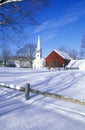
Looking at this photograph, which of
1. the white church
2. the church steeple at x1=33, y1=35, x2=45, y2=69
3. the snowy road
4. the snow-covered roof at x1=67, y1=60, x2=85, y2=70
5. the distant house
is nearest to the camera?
the snowy road

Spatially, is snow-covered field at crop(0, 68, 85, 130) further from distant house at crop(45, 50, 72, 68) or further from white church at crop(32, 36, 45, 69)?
white church at crop(32, 36, 45, 69)

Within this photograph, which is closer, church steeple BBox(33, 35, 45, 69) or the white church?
the white church

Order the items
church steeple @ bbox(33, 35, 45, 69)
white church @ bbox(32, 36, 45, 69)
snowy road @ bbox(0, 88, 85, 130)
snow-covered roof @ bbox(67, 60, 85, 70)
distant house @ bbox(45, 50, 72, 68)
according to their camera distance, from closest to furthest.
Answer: snowy road @ bbox(0, 88, 85, 130), snow-covered roof @ bbox(67, 60, 85, 70), distant house @ bbox(45, 50, 72, 68), white church @ bbox(32, 36, 45, 69), church steeple @ bbox(33, 35, 45, 69)

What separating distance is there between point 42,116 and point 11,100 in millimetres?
3283

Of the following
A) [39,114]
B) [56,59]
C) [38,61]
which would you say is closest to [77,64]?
[56,59]

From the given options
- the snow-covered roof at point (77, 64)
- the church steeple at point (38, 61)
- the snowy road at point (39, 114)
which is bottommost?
the snowy road at point (39, 114)

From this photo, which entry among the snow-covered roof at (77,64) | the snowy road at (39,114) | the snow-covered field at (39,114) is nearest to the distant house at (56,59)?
the snow-covered roof at (77,64)

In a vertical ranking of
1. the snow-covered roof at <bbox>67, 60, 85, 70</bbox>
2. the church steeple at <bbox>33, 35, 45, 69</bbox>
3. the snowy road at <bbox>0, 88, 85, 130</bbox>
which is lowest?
the snowy road at <bbox>0, 88, 85, 130</bbox>

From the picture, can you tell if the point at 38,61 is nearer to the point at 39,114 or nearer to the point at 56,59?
the point at 56,59

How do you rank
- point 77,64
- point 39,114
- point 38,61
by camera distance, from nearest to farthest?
1. point 39,114
2. point 77,64
3. point 38,61

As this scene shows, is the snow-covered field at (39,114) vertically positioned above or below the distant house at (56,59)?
below

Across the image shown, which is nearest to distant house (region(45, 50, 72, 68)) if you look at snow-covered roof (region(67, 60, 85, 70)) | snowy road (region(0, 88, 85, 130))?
snow-covered roof (region(67, 60, 85, 70))

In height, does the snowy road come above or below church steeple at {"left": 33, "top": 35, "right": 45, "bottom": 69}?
below

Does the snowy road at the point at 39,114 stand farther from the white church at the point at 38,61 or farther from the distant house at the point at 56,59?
the white church at the point at 38,61
